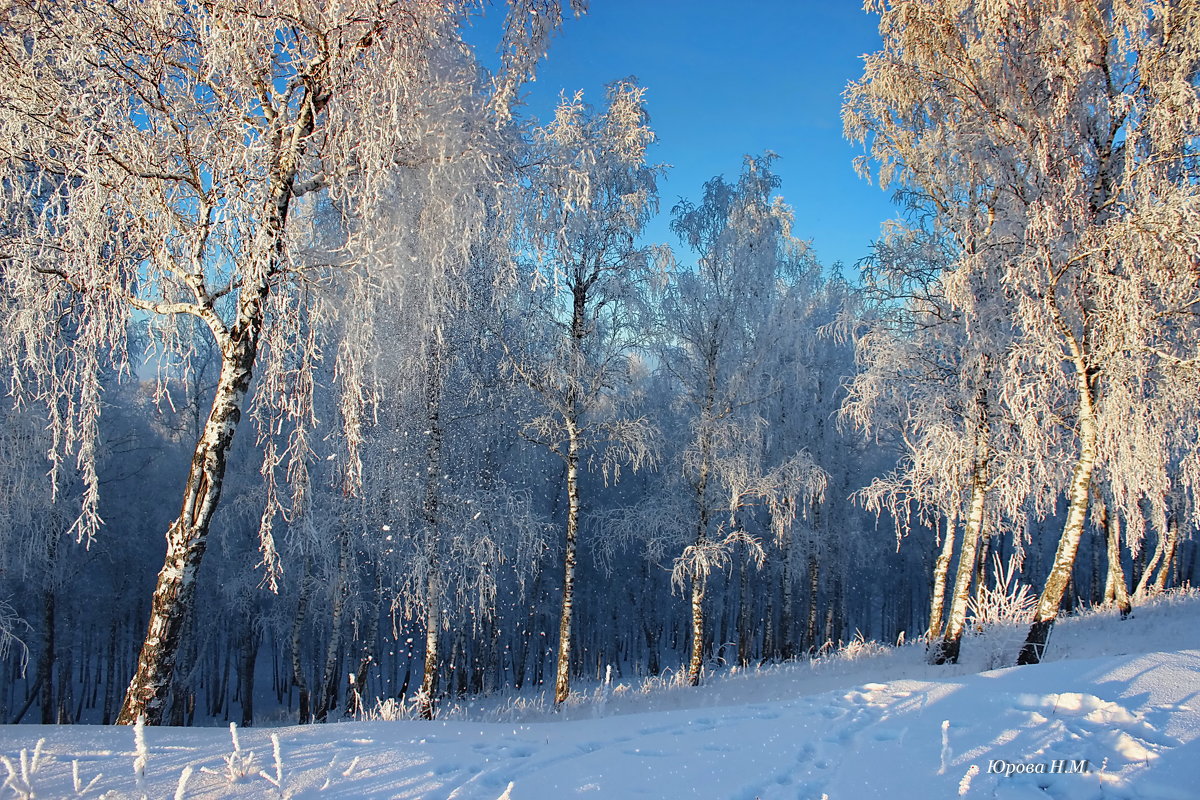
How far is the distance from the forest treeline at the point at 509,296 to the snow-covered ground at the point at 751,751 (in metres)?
1.74

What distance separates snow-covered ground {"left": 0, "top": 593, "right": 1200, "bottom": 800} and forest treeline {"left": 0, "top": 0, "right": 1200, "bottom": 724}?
1.74 m

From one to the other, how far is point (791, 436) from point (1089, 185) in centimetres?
1074

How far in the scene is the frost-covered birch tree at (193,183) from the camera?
461 centimetres

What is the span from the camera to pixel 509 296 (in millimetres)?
8727

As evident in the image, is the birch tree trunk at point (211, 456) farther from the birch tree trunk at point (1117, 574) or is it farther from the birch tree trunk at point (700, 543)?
the birch tree trunk at point (1117, 574)

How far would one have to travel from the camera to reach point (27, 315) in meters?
4.91

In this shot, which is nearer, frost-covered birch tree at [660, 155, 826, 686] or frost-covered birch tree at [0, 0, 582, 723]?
frost-covered birch tree at [0, 0, 582, 723]

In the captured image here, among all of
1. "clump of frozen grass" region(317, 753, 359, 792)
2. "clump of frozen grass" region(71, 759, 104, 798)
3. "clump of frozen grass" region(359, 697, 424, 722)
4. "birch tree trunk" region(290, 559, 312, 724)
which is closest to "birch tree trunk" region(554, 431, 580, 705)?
"clump of frozen grass" region(359, 697, 424, 722)

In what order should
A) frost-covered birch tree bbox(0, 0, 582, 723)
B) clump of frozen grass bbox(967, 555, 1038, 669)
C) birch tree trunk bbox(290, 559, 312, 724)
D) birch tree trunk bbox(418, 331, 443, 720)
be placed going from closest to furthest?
frost-covered birch tree bbox(0, 0, 582, 723), clump of frozen grass bbox(967, 555, 1038, 669), birch tree trunk bbox(418, 331, 443, 720), birch tree trunk bbox(290, 559, 312, 724)

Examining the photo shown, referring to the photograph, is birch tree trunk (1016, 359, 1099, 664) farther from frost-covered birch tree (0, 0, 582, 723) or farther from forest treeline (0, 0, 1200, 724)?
frost-covered birch tree (0, 0, 582, 723)

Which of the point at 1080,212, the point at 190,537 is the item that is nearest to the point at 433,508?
the point at 190,537

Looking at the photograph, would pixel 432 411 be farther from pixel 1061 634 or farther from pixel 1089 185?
pixel 1061 634

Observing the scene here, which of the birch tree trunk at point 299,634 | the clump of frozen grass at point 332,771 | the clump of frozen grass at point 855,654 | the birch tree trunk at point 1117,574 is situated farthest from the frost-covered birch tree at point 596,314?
the birch tree trunk at point 1117,574

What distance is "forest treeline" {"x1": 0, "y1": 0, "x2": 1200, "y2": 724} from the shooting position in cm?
482
